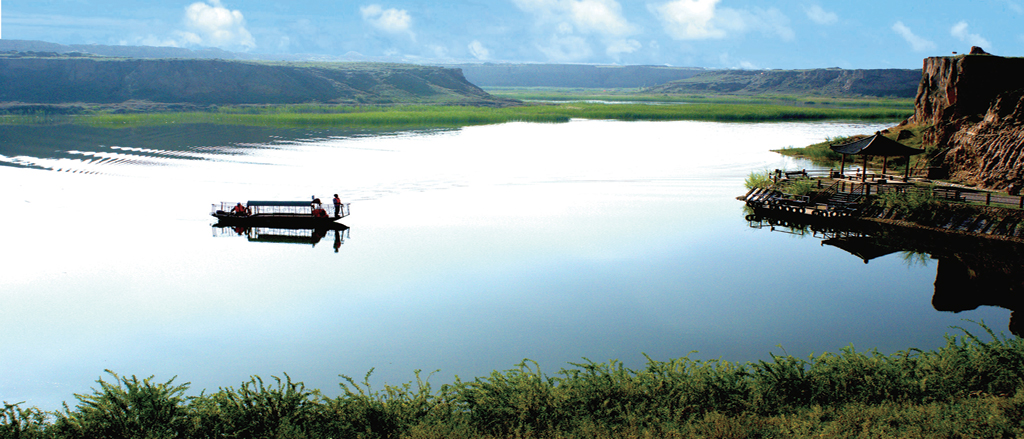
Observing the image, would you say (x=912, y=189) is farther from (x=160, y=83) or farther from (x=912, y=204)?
(x=160, y=83)

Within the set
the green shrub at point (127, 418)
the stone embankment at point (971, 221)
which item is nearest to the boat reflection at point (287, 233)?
the green shrub at point (127, 418)

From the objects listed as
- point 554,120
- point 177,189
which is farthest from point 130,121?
point 177,189

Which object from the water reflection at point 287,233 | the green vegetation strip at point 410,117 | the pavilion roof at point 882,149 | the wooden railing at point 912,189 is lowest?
the water reflection at point 287,233

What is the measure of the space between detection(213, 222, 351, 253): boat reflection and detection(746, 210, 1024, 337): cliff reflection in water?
22.6 metres

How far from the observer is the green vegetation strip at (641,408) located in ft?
42.0

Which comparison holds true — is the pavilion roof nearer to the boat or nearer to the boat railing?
the boat railing

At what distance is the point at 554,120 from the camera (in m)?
127

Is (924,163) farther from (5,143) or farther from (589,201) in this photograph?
(5,143)

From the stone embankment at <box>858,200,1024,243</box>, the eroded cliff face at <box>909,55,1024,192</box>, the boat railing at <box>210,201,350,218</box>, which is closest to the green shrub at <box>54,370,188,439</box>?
the boat railing at <box>210,201,350,218</box>

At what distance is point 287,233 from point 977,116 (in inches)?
1787

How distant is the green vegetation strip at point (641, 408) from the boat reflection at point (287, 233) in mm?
20846

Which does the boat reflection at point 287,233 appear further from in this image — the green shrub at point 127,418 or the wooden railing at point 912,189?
the wooden railing at point 912,189

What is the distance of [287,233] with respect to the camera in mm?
38656

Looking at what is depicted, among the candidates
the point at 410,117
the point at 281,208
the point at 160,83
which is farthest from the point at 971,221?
the point at 160,83
